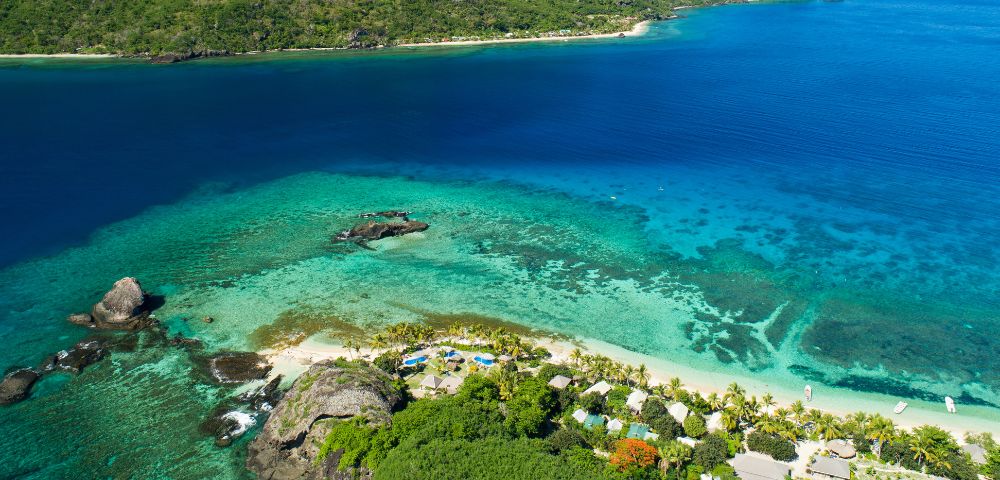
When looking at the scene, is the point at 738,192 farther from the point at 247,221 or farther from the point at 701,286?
the point at 247,221

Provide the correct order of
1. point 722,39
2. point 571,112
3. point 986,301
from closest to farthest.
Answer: point 986,301
point 571,112
point 722,39

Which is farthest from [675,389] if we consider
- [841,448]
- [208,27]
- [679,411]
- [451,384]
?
[208,27]

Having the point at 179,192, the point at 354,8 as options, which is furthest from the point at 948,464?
the point at 354,8

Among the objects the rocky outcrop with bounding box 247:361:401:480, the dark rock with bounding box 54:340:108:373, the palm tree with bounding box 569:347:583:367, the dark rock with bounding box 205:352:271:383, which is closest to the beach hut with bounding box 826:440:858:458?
the palm tree with bounding box 569:347:583:367

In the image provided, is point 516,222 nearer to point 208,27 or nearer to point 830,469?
point 830,469

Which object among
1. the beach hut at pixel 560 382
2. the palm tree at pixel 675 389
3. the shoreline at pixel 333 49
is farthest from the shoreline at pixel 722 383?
the shoreline at pixel 333 49

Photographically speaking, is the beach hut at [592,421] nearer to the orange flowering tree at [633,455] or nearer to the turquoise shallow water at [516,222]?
the orange flowering tree at [633,455]
